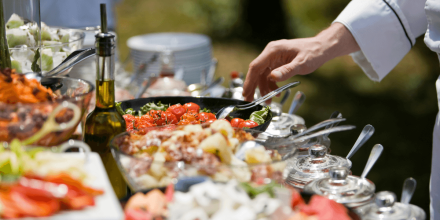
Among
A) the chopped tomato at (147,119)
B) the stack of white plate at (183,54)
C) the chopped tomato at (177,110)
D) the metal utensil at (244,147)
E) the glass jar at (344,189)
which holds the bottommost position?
the stack of white plate at (183,54)

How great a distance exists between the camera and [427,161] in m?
3.34

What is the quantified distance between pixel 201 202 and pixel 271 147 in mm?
197

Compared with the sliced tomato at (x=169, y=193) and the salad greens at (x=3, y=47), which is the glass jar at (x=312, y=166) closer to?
the sliced tomato at (x=169, y=193)

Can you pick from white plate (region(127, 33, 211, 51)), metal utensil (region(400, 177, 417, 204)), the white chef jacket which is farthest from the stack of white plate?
metal utensil (region(400, 177, 417, 204))

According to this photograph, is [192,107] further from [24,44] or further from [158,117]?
[24,44]

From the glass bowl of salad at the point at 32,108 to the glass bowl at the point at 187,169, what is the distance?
0.27 feet

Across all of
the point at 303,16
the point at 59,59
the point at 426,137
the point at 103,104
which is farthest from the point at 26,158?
the point at 303,16

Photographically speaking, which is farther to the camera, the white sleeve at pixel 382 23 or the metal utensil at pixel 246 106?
the white sleeve at pixel 382 23

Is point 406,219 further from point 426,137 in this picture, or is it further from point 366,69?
point 426,137

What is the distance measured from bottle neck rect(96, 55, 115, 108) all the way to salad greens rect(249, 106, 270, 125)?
0.38 metres

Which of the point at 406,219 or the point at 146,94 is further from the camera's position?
the point at 146,94

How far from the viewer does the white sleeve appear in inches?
50.1

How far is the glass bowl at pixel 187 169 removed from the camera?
58cm

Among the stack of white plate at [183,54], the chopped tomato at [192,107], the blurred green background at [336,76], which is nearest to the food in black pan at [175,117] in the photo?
the chopped tomato at [192,107]
